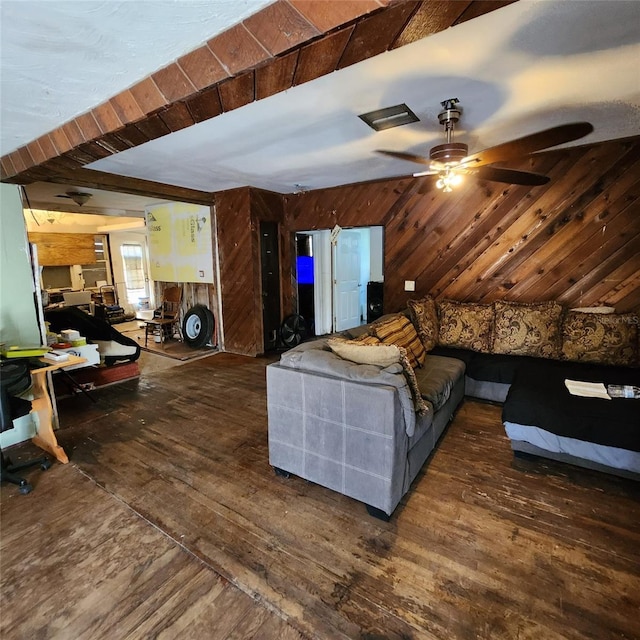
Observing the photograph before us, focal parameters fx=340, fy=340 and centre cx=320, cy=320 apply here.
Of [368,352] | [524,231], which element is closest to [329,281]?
[524,231]

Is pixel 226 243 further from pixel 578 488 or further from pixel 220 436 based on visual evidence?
pixel 578 488

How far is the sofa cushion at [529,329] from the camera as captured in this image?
3314 millimetres

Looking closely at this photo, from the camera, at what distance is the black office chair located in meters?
2.16

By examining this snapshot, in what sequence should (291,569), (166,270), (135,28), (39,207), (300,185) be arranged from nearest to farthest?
(135,28), (291,569), (300,185), (39,207), (166,270)

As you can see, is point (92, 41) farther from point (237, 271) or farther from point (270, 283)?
point (270, 283)

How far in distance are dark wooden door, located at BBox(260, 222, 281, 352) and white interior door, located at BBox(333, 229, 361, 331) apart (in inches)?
43.9

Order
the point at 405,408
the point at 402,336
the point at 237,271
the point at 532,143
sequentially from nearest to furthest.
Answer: the point at 405,408 → the point at 532,143 → the point at 402,336 → the point at 237,271

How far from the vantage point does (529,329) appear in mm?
3381

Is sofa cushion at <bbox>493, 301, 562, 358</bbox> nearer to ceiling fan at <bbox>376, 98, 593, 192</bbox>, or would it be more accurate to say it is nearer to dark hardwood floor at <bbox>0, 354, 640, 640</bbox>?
dark hardwood floor at <bbox>0, 354, 640, 640</bbox>

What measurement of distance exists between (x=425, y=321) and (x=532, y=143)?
6.52 ft

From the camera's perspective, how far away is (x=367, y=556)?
A: 174 centimetres

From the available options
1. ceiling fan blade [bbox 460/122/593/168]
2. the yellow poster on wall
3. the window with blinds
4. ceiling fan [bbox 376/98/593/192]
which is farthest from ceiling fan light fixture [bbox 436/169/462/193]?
the window with blinds

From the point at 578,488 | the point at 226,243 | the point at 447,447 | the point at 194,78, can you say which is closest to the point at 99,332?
the point at 226,243

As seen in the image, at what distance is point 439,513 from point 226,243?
4.52 metres
